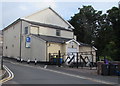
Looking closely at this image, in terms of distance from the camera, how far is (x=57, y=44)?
32.3m

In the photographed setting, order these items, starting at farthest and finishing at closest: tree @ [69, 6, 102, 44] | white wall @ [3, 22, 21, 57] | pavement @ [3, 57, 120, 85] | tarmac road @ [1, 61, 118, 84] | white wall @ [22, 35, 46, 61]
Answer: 1. tree @ [69, 6, 102, 44]
2. white wall @ [3, 22, 21, 57]
3. white wall @ [22, 35, 46, 61]
4. pavement @ [3, 57, 120, 85]
5. tarmac road @ [1, 61, 118, 84]

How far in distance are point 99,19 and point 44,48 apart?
1255 inches

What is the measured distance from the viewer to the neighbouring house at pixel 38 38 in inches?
1239

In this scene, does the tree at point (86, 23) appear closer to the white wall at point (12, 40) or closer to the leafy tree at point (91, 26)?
the leafy tree at point (91, 26)

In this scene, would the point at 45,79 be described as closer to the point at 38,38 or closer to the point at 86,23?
the point at 38,38

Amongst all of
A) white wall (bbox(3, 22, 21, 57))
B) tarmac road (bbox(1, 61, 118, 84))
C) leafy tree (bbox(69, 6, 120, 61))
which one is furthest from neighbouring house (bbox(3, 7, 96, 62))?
tarmac road (bbox(1, 61, 118, 84))

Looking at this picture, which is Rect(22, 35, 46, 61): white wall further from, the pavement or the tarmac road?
the tarmac road

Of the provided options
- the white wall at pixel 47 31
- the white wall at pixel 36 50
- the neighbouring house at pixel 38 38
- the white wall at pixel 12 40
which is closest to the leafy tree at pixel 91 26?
the neighbouring house at pixel 38 38

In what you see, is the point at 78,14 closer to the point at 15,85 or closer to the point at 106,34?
the point at 106,34

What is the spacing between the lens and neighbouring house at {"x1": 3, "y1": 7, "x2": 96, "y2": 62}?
103ft

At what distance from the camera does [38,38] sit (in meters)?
31.8

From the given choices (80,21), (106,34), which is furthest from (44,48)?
(80,21)

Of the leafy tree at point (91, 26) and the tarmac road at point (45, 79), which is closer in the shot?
the tarmac road at point (45, 79)

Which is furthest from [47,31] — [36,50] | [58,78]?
[58,78]
